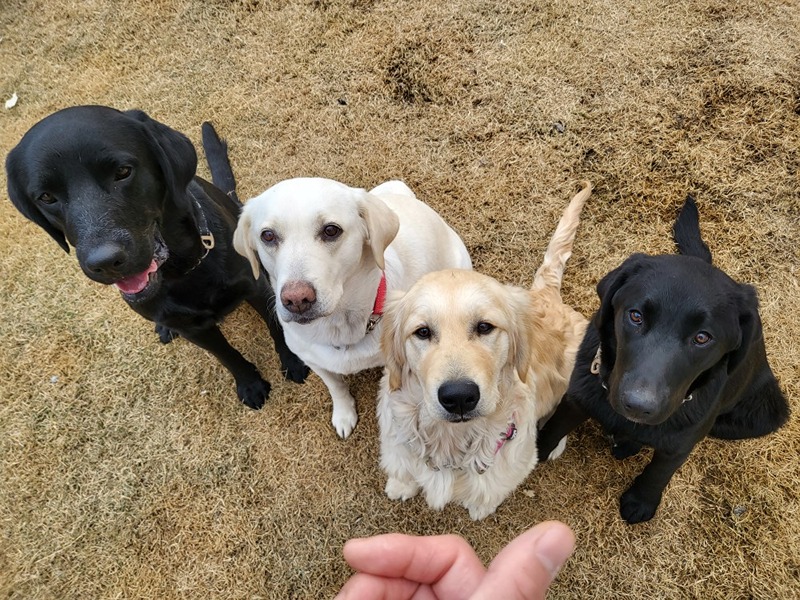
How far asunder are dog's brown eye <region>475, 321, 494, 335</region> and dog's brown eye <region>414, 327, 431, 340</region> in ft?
0.66

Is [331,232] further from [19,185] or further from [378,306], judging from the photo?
[19,185]

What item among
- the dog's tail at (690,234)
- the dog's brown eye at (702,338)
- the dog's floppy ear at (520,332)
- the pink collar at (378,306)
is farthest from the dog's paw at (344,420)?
the dog's tail at (690,234)

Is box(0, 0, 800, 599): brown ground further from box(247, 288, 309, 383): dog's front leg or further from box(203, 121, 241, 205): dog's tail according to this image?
box(203, 121, 241, 205): dog's tail

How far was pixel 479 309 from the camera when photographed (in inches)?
79.5

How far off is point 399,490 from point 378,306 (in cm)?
119

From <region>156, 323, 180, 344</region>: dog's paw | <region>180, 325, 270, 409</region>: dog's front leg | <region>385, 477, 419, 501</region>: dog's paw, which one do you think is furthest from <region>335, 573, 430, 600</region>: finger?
<region>156, 323, 180, 344</region>: dog's paw

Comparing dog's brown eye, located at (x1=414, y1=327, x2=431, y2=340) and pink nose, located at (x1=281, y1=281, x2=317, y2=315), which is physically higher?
pink nose, located at (x1=281, y1=281, x2=317, y2=315)

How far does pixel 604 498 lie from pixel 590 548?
0.30 meters

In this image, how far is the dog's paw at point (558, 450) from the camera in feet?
9.98

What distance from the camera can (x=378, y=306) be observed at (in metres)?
2.69

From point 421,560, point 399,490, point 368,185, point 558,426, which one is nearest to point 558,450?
A: point 558,426

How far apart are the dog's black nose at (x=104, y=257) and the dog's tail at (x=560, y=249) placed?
2339 millimetres

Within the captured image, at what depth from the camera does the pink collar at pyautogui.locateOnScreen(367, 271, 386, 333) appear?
2672 mm

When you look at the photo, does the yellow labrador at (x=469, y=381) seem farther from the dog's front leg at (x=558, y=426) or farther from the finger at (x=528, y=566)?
the finger at (x=528, y=566)
